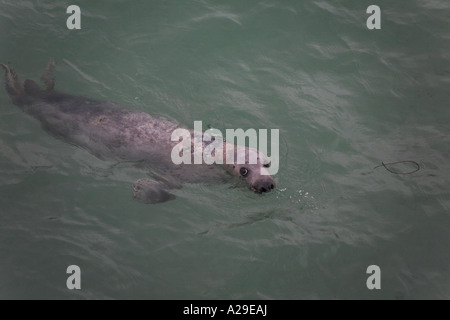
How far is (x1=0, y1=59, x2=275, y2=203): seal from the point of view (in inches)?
279

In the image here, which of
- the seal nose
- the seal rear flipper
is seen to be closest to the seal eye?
the seal nose

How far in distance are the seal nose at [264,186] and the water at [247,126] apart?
34 centimetres

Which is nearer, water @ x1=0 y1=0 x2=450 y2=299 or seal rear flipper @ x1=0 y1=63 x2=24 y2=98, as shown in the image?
water @ x1=0 y1=0 x2=450 y2=299

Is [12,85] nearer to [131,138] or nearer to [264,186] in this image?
[131,138]

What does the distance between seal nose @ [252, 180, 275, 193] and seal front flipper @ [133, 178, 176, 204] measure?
133 cm

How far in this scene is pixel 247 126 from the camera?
8.59 metres

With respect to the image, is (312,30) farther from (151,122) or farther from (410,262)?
(410,262)

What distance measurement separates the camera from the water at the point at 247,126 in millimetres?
6312

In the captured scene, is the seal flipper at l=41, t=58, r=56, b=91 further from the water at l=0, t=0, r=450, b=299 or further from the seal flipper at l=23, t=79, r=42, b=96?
the water at l=0, t=0, r=450, b=299

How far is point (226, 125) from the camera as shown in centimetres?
853

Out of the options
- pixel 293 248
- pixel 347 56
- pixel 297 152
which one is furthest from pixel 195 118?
pixel 347 56

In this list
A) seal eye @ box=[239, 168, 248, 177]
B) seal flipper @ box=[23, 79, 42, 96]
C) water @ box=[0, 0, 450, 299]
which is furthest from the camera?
seal flipper @ box=[23, 79, 42, 96]

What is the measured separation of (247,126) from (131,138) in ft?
7.45

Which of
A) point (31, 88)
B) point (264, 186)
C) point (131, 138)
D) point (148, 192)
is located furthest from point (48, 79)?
point (264, 186)
